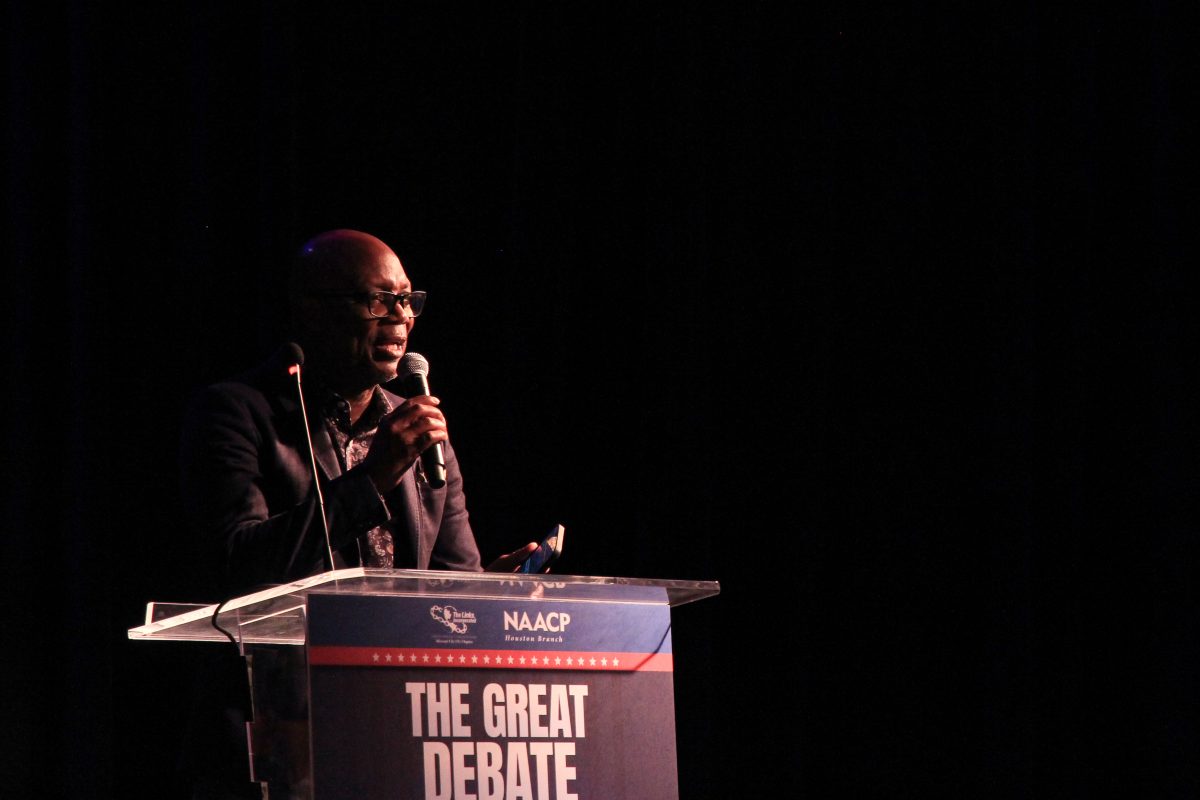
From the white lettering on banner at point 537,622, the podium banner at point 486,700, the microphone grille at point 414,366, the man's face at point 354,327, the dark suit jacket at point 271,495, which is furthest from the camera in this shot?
the man's face at point 354,327

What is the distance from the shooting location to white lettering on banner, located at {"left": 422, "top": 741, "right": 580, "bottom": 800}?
66.4 inches

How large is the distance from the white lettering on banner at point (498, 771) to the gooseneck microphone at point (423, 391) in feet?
1.65

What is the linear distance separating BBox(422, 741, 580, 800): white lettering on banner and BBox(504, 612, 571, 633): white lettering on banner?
14 cm

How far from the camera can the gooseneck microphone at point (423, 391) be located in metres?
2.12

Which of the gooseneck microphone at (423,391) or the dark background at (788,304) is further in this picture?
the dark background at (788,304)

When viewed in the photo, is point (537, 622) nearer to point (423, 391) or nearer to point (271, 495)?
point (423, 391)

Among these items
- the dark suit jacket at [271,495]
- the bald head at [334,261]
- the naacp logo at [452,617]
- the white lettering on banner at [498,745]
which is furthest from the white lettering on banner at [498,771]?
the bald head at [334,261]

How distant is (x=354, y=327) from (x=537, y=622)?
3.23 ft

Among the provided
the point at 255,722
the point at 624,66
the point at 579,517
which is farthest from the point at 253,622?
the point at 624,66

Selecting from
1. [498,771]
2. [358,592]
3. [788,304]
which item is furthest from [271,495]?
[788,304]

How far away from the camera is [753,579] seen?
3.88 meters

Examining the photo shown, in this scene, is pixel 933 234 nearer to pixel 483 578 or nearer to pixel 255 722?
pixel 483 578

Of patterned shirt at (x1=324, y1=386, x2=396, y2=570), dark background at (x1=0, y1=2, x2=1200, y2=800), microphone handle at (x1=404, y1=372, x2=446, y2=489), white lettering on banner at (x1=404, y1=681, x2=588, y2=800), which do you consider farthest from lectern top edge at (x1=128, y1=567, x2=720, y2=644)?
dark background at (x1=0, y1=2, x2=1200, y2=800)

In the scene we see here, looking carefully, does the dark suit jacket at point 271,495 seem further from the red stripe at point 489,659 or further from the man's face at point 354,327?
the red stripe at point 489,659
